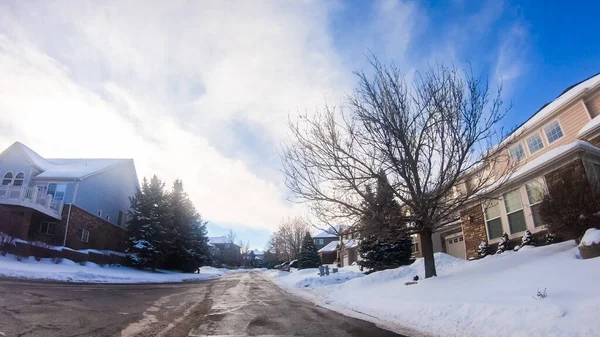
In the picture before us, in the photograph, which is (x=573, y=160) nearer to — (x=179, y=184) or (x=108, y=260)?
(x=108, y=260)

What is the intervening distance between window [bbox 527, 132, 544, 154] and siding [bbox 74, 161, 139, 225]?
31652 mm

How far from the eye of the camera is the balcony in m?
23.0

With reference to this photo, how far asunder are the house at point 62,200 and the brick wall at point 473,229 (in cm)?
2639

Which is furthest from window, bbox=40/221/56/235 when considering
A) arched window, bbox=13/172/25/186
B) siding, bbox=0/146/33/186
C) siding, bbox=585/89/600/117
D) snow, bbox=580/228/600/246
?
siding, bbox=585/89/600/117

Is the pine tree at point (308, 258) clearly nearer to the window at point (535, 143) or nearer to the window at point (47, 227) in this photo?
the window at point (47, 227)

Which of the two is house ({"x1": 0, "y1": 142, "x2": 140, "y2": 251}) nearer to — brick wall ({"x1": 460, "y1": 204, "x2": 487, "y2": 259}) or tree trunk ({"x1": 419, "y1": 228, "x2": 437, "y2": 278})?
tree trunk ({"x1": 419, "y1": 228, "x2": 437, "y2": 278})

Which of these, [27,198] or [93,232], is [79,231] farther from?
[27,198]

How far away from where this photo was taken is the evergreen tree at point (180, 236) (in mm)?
33188

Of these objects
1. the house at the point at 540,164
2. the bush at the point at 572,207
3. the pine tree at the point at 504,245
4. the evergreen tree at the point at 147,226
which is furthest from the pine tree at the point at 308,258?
the bush at the point at 572,207

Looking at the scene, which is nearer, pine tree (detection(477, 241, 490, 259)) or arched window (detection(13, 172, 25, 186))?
pine tree (detection(477, 241, 490, 259))

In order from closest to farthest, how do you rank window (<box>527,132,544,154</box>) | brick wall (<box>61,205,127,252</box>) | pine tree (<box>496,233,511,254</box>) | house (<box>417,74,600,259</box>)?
house (<box>417,74,600,259</box>) < pine tree (<box>496,233,511,254</box>) < window (<box>527,132,544,154</box>) < brick wall (<box>61,205,127,252</box>)

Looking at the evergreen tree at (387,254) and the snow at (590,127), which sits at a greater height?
the snow at (590,127)

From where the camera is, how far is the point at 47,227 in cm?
2614

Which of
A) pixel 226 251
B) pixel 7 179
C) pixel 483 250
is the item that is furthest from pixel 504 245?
pixel 226 251
